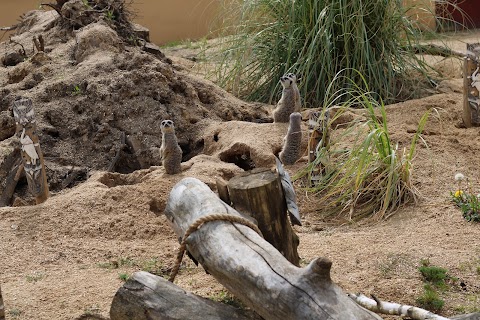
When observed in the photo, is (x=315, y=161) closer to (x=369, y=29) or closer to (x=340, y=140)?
(x=340, y=140)

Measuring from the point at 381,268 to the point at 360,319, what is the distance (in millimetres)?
1274

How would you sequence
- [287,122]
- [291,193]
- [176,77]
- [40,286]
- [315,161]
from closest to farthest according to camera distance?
[291,193], [40,286], [315,161], [287,122], [176,77]

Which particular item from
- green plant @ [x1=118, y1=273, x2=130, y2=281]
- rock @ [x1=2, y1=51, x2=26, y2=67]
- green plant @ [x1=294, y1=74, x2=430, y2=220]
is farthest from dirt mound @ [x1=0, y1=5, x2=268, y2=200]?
green plant @ [x1=118, y1=273, x2=130, y2=281]

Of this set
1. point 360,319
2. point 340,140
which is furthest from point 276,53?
point 360,319

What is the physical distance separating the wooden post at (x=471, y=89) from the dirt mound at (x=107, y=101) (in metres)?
1.68

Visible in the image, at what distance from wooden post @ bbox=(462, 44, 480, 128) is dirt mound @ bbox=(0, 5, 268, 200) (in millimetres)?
1680

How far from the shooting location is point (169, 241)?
4465mm

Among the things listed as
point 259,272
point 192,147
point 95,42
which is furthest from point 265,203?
point 95,42

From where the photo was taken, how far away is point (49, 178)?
18.8ft

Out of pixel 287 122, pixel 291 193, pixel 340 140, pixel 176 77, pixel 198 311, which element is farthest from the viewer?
pixel 176 77

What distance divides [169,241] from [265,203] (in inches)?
46.8

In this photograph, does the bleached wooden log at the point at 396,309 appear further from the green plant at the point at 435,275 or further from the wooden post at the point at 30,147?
the wooden post at the point at 30,147

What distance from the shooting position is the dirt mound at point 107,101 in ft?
19.9

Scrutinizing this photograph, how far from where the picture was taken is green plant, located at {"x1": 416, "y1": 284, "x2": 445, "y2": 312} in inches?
137
